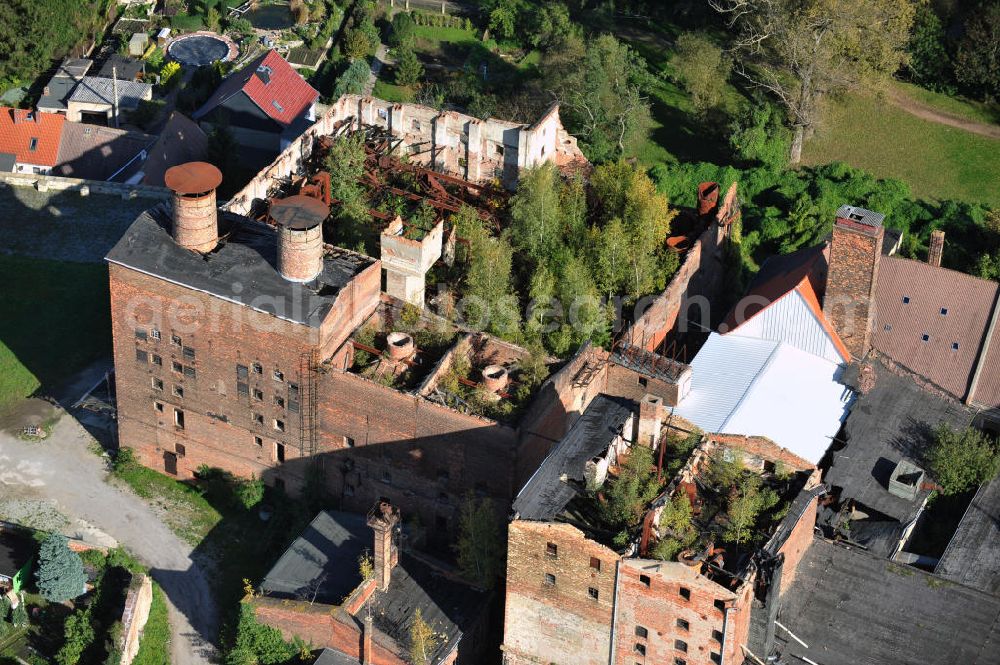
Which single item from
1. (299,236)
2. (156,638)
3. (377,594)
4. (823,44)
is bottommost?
(156,638)

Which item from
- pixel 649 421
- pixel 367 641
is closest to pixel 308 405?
pixel 367 641

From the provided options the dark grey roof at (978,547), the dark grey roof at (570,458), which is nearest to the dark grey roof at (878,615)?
the dark grey roof at (978,547)

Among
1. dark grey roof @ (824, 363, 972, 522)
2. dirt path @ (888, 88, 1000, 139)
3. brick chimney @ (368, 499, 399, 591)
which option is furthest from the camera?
dirt path @ (888, 88, 1000, 139)

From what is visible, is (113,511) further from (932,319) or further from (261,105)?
(932,319)

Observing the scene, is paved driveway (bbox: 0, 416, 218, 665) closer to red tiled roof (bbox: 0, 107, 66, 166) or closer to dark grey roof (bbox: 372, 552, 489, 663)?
dark grey roof (bbox: 372, 552, 489, 663)

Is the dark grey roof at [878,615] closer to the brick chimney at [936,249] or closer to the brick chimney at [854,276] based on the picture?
the brick chimney at [854,276]

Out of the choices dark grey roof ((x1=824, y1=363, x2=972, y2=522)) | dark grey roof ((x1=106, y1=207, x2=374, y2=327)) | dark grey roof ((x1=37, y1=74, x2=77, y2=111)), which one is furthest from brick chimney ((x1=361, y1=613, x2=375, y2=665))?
dark grey roof ((x1=37, y1=74, x2=77, y2=111))
